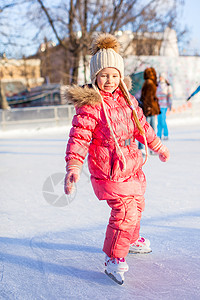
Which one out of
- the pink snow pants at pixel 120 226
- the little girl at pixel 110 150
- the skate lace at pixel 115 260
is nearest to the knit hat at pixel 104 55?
the little girl at pixel 110 150

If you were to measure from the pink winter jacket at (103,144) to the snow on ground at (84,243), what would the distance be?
1.41 ft

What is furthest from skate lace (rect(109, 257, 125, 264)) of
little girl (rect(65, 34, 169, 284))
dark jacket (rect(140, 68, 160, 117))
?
dark jacket (rect(140, 68, 160, 117))

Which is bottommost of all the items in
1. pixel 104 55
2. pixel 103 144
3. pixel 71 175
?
pixel 71 175

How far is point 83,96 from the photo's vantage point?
1690 millimetres

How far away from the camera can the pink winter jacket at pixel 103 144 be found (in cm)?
168

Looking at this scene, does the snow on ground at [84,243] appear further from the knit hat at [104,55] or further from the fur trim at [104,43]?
the fur trim at [104,43]

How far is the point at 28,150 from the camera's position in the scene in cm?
673

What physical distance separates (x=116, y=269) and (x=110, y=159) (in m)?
0.54

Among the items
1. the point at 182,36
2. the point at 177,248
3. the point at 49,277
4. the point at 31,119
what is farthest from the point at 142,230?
the point at 182,36

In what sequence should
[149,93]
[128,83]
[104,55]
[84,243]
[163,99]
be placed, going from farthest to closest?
1. [163,99]
2. [149,93]
3. [84,243]
4. [128,83]
5. [104,55]

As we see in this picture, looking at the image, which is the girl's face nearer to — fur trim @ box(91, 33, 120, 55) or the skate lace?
fur trim @ box(91, 33, 120, 55)

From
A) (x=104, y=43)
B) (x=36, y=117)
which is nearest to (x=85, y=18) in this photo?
(x=36, y=117)

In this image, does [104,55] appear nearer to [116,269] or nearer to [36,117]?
[116,269]

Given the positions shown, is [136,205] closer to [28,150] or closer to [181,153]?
[181,153]
